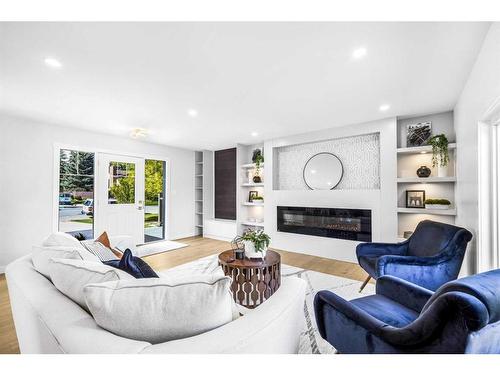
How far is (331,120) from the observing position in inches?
146

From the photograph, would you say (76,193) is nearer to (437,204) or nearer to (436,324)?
(436,324)

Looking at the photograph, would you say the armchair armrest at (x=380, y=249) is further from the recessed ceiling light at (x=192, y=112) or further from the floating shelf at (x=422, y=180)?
the recessed ceiling light at (x=192, y=112)

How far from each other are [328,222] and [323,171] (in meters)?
0.95

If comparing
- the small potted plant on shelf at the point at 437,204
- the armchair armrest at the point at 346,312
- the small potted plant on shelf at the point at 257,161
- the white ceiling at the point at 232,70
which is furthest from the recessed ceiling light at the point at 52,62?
the small potted plant on shelf at the point at 437,204

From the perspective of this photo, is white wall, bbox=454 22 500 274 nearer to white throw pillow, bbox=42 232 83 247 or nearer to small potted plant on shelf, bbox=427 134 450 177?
small potted plant on shelf, bbox=427 134 450 177

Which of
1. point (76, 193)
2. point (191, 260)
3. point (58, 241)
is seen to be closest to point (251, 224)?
point (191, 260)

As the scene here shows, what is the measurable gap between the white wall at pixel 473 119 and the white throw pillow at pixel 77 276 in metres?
2.53

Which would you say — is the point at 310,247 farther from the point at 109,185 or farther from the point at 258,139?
the point at 109,185

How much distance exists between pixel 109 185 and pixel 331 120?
427 cm

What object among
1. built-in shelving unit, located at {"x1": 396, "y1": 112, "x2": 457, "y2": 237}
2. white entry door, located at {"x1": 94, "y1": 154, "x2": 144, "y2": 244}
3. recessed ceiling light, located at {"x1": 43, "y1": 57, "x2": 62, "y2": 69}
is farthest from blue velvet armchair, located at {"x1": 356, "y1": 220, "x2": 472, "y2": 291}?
white entry door, located at {"x1": 94, "y1": 154, "x2": 144, "y2": 244}

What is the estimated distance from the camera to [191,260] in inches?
157
